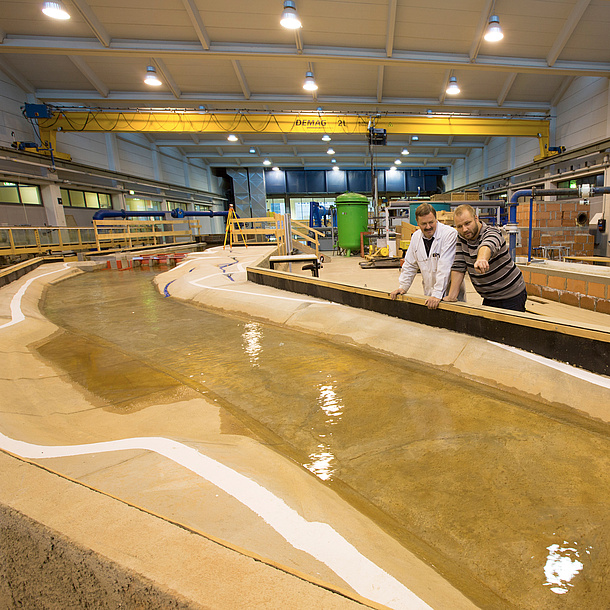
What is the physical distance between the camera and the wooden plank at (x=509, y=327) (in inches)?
97.7

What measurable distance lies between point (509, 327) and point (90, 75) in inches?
657

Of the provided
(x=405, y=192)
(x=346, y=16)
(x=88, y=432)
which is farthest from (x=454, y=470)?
(x=405, y=192)

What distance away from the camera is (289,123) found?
622 inches

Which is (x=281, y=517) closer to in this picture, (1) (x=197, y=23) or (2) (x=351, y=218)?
(1) (x=197, y=23)

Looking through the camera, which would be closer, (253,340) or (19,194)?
(253,340)

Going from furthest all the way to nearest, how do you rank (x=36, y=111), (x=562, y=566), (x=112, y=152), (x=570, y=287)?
(x=112, y=152) < (x=36, y=111) < (x=570, y=287) < (x=562, y=566)

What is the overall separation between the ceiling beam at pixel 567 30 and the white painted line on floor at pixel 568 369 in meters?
12.8

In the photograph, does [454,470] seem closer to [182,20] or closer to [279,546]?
[279,546]

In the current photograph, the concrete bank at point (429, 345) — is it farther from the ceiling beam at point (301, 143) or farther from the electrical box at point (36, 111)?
the ceiling beam at point (301, 143)

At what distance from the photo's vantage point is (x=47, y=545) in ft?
3.57

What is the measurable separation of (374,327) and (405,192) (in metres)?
29.1

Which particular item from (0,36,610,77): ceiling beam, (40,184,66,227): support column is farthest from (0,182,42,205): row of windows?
(0,36,610,77): ceiling beam

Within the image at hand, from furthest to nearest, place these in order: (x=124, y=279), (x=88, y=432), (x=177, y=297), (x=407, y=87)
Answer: (x=407, y=87) → (x=124, y=279) → (x=177, y=297) → (x=88, y=432)

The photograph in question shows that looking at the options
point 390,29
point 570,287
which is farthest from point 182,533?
point 390,29
